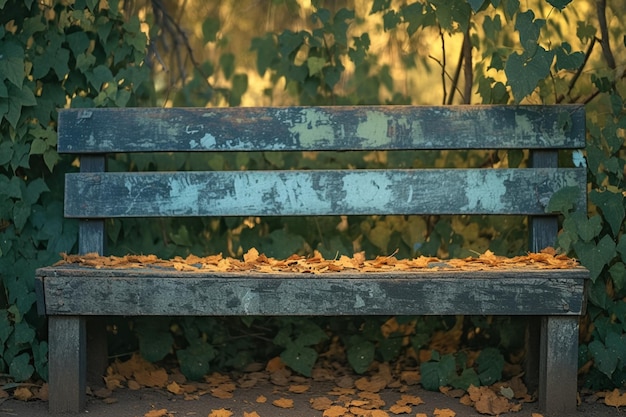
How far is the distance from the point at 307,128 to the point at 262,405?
0.98m

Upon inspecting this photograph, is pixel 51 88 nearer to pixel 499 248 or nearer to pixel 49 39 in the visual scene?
pixel 49 39

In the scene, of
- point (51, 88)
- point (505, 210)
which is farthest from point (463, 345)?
point (51, 88)

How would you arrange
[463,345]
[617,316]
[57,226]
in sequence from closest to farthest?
[617,316]
[57,226]
[463,345]

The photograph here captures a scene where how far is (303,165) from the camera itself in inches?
152

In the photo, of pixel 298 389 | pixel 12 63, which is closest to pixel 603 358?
pixel 298 389

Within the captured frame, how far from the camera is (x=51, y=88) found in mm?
3494

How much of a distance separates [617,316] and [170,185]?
1.63 metres

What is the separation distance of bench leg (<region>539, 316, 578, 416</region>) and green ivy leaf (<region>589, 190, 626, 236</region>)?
0.47 metres

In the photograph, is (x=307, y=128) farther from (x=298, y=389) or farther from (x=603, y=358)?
(x=603, y=358)

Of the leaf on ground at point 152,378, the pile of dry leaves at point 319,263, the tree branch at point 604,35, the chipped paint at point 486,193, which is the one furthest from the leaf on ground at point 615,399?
the leaf on ground at point 152,378

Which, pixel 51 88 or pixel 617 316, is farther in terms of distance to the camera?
pixel 51 88

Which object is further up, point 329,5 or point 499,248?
point 329,5

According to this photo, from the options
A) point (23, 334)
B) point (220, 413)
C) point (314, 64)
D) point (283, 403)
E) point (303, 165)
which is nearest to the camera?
point (220, 413)

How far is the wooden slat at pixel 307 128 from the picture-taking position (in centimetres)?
326
